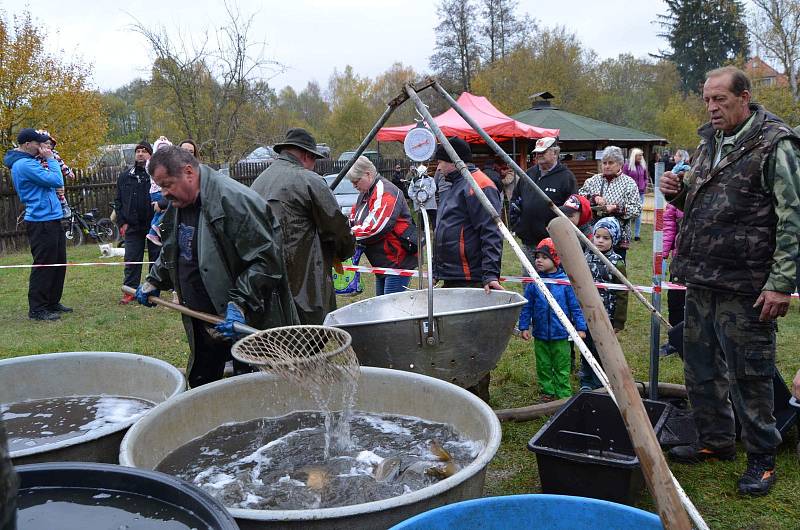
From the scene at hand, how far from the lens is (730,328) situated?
10.5 feet

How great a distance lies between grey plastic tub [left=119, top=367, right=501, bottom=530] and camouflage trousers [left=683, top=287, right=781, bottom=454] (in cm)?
147

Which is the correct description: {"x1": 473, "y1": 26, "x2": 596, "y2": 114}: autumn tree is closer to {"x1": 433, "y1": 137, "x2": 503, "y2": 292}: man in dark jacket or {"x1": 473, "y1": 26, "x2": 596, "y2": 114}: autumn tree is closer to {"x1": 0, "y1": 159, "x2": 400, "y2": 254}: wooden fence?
{"x1": 0, "y1": 159, "x2": 400, "y2": 254}: wooden fence

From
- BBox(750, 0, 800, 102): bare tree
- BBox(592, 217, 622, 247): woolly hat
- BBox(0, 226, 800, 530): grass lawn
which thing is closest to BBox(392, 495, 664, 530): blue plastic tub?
BBox(0, 226, 800, 530): grass lawn

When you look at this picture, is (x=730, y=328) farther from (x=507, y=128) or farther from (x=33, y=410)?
(x=507, y=128)

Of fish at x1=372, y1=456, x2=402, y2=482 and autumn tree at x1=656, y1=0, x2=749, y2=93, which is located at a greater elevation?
autumn tree at x1=656, y1=0, x2=749, y2=93

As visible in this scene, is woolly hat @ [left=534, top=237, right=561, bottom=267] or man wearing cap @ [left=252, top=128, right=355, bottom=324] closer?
man wearing cap @ [left=252, top=128, right=355, bottom=324]

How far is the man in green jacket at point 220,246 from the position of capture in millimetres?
3342

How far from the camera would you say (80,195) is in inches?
618

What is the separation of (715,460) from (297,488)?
2.40 m

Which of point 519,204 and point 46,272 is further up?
point 519,204

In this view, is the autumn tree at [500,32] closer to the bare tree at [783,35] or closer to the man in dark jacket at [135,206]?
the bare tree at [783,35]

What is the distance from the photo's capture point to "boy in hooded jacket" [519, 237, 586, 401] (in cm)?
454

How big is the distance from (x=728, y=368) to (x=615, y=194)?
168 inches

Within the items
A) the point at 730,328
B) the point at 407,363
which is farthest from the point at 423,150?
the point at 730,328
